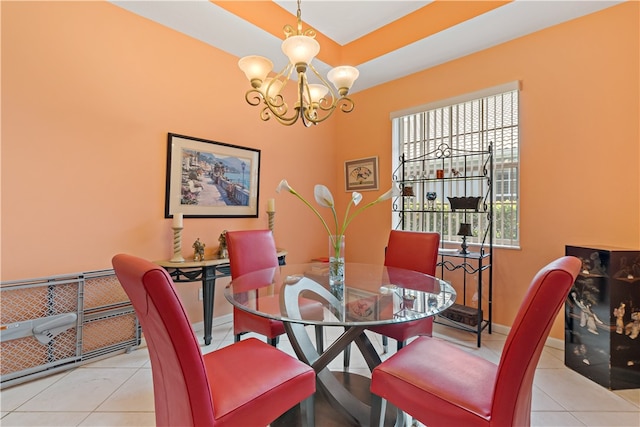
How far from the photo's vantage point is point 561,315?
7.99 ft

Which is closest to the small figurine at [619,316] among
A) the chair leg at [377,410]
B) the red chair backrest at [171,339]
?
the chair leg at [377,410]

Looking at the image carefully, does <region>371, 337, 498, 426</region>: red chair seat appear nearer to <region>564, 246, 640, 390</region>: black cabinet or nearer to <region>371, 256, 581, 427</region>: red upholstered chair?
<region>371, 256, 581, 427</region>: red upholstered chair

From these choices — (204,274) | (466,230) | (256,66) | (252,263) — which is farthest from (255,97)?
(466,230)

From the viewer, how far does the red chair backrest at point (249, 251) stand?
216 centimetres

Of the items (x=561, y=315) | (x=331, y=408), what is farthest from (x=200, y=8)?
(x=561, y=315)

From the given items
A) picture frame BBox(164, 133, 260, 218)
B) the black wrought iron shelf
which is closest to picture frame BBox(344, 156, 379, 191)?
Answer: the black wrought iron shelf

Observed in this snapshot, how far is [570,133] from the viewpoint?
239 centimetres

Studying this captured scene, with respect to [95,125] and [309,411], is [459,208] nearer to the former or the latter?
[309,411]

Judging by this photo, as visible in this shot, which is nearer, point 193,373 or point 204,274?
point 193,373

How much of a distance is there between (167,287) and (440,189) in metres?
3.00

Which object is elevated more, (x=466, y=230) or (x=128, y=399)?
(x=466, y=230)

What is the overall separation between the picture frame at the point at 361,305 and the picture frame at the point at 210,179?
1.74 meters

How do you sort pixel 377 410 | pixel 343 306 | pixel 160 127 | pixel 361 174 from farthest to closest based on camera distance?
pixel 361 174
pixel 160 127
pixel 343 306
pixel 377 410

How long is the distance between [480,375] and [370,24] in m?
3.18
